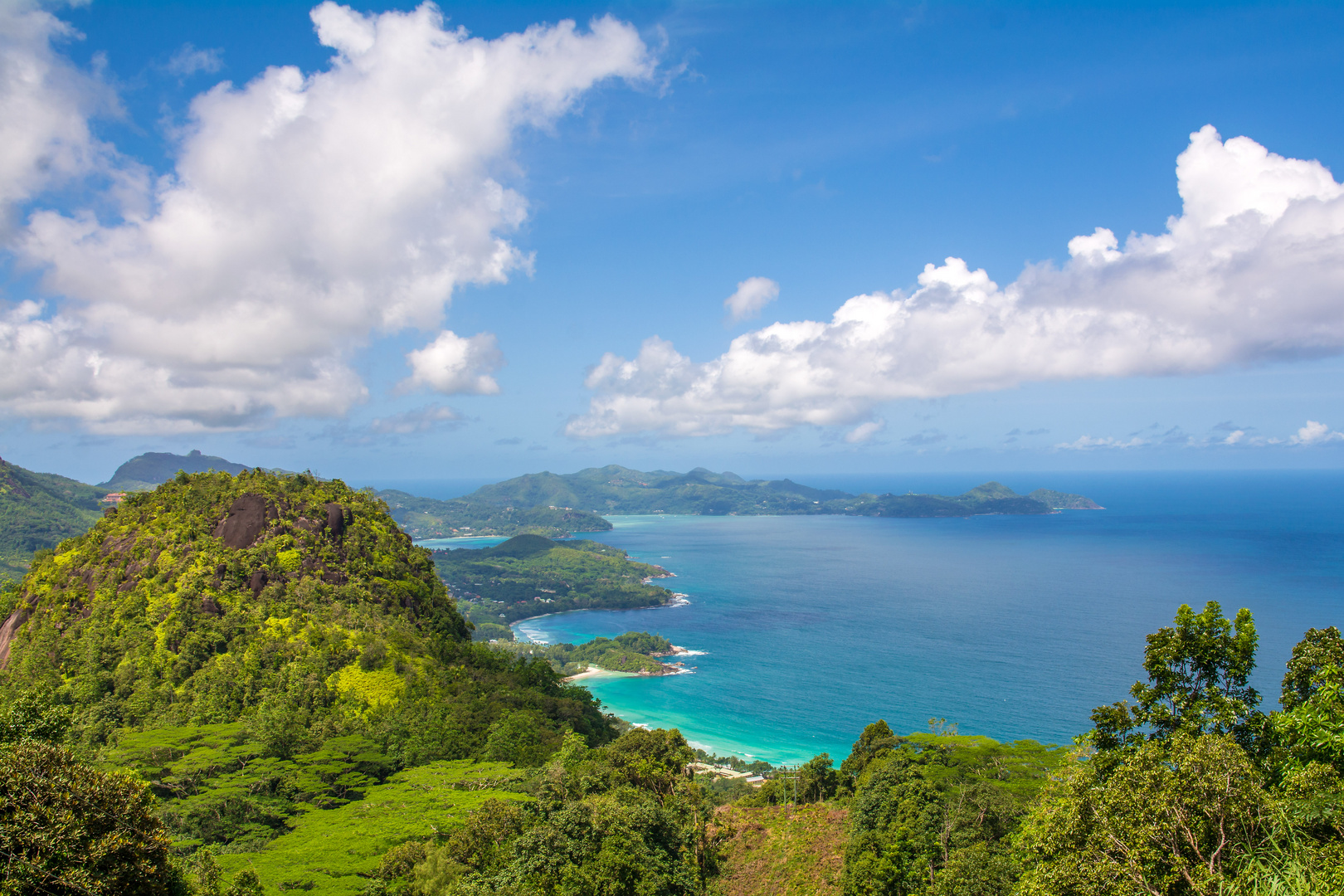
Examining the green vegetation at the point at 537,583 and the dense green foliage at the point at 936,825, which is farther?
the green vegetation at the point at 537,583

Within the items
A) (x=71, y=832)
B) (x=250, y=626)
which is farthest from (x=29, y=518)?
(x=71, y=832)

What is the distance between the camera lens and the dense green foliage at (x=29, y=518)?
456 feet

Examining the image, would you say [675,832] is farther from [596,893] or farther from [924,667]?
[924,667]

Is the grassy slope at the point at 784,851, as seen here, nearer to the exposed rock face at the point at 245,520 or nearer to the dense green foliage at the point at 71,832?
the dense green foliage at the point at 71,832

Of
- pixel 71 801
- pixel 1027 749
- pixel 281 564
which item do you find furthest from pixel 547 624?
pixel 71 801

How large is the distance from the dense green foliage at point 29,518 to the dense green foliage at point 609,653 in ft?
318

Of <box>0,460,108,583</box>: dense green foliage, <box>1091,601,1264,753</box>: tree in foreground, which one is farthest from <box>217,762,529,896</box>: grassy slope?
<box>0,460,108,583</box>: dense green foliage

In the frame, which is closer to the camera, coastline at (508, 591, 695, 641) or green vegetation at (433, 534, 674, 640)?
coastline at (508, 591, 695, 641)

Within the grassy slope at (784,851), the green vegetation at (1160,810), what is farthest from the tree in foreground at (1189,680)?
the grassy slope at (784,851)

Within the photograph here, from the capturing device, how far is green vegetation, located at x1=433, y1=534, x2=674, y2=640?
15250 cm

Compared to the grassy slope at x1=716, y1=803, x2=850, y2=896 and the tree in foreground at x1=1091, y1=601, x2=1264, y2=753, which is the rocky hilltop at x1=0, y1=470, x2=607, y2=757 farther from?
the tree in foreground at x1=1091, y1=601, x2=1264, y2=753

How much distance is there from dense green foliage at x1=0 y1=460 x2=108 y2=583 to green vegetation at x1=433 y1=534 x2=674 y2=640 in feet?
263

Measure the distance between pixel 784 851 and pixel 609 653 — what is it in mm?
81988

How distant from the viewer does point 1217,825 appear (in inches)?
480
